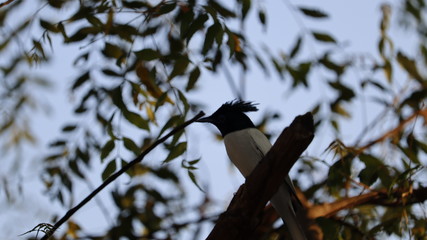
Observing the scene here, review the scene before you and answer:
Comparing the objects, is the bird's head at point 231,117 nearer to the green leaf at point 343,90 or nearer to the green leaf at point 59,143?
the green leaf at point 343,90

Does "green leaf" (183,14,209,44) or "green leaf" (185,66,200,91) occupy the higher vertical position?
"green leaf" (183,14,209,44)

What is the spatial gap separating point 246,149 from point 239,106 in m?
0.55

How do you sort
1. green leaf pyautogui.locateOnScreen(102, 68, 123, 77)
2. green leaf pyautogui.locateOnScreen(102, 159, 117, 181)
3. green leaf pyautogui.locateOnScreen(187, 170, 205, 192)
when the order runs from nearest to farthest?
green leaf pyautogui.locateOnScreen(187, 170, 205, 192)
green leaf pyautogui.locateOnScreen(102, 159, 117, 181)
green leaf pyautogui.locateOnScreen(102, 68, 123, 77)

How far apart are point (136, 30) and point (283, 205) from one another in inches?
46.4

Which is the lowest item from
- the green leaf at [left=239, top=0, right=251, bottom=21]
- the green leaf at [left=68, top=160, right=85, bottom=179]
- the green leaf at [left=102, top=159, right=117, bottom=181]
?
the green leaf at [left=102, top=159, right=117, bottom=181]

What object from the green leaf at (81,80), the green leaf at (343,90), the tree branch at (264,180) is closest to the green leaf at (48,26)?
the green leaf at (81,80)

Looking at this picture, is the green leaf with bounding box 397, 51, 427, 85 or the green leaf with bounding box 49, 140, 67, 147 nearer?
the green leaf with bounding box 397, 51, 427, 85

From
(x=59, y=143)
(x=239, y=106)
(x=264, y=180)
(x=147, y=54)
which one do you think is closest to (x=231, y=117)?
(x=239, y=106)

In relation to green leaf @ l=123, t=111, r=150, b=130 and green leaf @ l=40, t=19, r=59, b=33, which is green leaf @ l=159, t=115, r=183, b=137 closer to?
green leaf @ l=123, t=111, r=150, b=130

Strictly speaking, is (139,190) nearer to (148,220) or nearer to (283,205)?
(148,220)

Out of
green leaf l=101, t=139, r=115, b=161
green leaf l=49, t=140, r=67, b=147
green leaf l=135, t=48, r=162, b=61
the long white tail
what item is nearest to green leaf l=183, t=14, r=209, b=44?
green leaf l=135, t=48, r=162, b=61

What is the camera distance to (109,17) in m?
3.51

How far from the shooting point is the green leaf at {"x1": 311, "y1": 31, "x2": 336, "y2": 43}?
13.3 ft

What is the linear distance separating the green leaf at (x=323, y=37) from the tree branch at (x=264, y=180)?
5.20ft
